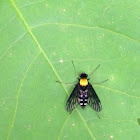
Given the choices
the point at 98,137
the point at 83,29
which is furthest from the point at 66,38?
the point at 98,137

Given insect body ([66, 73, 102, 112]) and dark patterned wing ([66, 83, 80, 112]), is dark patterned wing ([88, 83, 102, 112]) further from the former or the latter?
dark patterned wing ([66, 83, 80, 112])

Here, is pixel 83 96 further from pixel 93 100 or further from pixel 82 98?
pixel 93 100

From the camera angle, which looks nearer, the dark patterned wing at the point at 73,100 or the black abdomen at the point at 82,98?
the dark patterned wing at the point at 73,100

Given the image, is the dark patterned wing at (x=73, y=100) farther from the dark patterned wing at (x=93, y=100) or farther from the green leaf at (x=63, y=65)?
the dark patterned wing at (x=93, y=100)

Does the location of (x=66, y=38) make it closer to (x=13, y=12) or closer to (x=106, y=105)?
(x=13, y=12)

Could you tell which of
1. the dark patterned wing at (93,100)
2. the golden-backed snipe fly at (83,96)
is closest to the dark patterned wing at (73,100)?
the golden-backed snipe fly at (83,96)

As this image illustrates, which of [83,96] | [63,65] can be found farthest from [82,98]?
[63,65]

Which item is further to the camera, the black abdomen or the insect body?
the black abdomen

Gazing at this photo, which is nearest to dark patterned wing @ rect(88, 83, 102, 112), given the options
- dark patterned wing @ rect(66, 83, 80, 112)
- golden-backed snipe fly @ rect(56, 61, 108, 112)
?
golden-backed snipe fly @ rect(56, 61, 108, 112)
